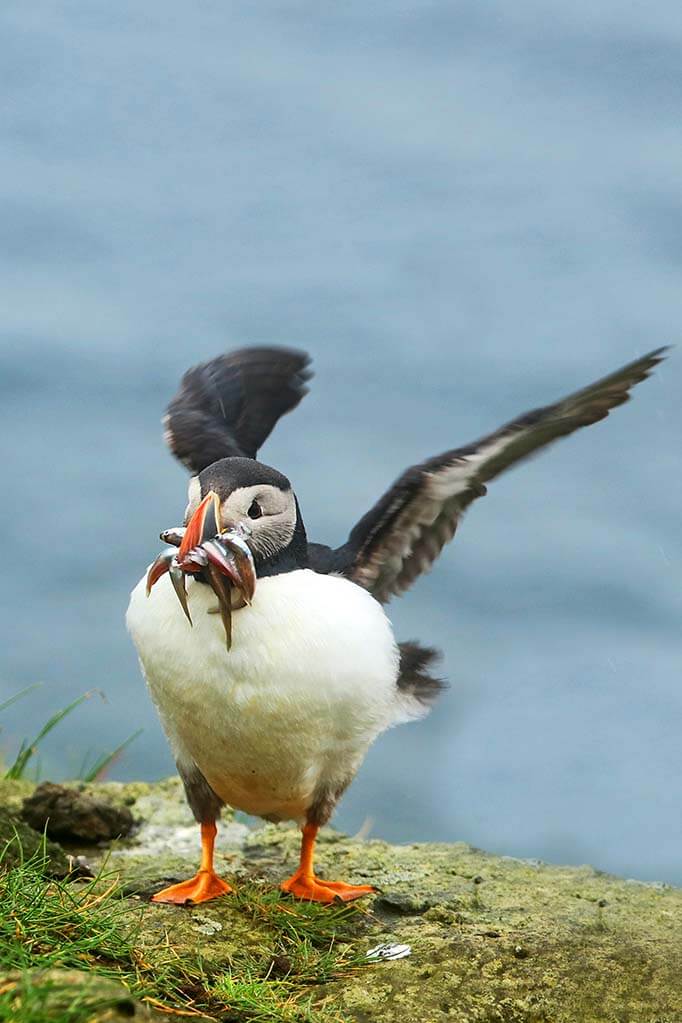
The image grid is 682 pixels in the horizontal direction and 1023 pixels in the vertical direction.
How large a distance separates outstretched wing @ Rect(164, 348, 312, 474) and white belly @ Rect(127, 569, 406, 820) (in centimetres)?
113

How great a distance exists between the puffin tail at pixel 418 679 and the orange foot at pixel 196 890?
1.06 meters

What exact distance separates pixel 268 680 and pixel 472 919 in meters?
1.30

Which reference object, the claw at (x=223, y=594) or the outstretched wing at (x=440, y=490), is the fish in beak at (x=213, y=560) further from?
the outstretched wing at (x=440, y=490)

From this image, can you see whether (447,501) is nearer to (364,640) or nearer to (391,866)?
(364,640)

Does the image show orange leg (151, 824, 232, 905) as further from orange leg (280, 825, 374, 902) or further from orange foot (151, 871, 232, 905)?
orange leg (280, 825, 374, 902)

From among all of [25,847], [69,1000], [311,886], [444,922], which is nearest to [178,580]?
[25,847]

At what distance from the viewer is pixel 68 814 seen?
Answer: 6.63m

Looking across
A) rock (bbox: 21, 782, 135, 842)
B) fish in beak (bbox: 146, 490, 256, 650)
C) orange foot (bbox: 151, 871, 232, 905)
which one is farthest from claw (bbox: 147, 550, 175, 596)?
rock (bbox: 21, 782, 135, 842)

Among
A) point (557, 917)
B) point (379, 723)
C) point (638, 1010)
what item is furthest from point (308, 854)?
point (638, 1010)

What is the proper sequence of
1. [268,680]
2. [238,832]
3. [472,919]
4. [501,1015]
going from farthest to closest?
[238,832]
[472,919]
[268,680]
[501,1015]

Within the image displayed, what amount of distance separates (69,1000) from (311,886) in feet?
8.78

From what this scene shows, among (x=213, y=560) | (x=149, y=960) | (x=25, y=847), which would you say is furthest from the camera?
(x=25, y=847)

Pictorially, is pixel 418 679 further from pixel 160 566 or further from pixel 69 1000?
pixel 69 1000

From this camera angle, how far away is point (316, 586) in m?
5.69
